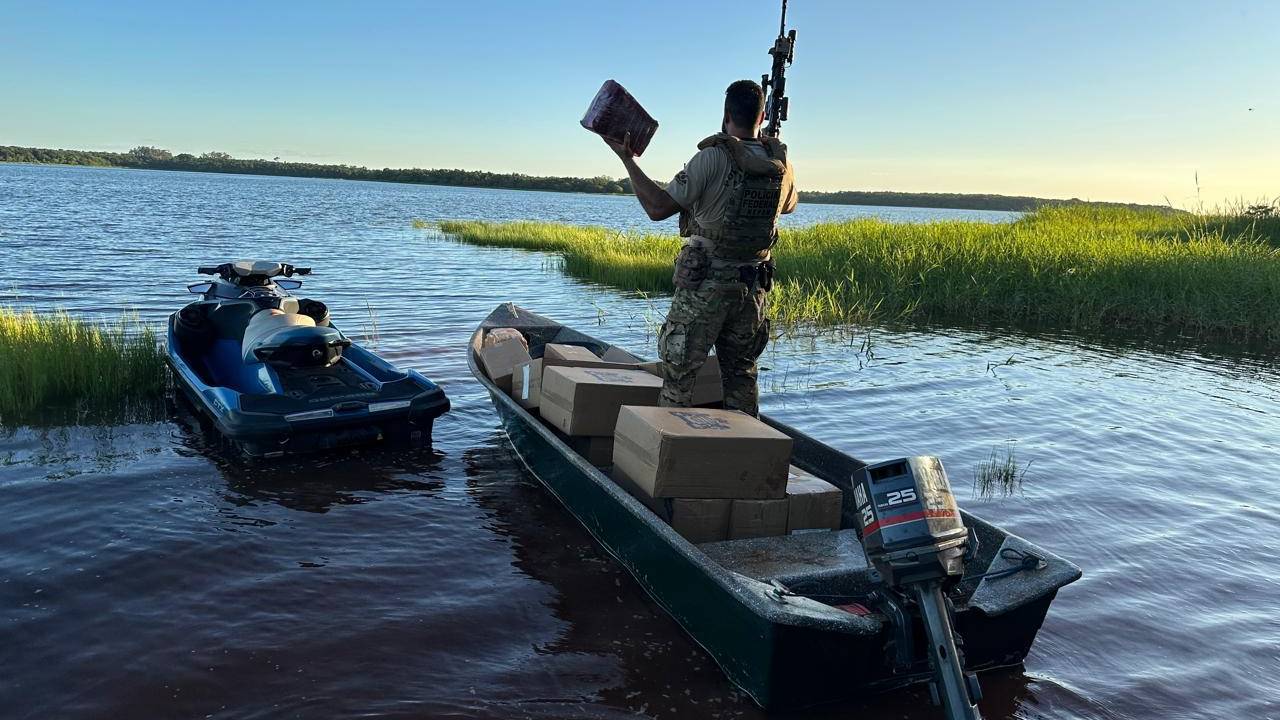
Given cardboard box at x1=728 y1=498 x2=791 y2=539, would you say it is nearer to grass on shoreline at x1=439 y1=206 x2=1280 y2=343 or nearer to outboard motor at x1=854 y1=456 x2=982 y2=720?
outboard motor at x1=854 y1=456 x2=982 y2=720

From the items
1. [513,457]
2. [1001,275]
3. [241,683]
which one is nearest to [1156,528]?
[513,457]

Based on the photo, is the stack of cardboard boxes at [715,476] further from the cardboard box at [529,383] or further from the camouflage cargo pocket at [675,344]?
the cardboard box at [529,383]

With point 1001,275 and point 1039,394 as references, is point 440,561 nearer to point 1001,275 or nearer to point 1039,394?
point 1039,394

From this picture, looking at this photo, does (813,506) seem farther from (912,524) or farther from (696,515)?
(912,524)

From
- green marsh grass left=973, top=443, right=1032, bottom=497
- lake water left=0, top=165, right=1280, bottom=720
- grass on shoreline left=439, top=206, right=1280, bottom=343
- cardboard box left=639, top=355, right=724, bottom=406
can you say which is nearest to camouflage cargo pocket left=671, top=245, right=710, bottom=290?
cardboard box left=639, top=355, right=724, bottom=406

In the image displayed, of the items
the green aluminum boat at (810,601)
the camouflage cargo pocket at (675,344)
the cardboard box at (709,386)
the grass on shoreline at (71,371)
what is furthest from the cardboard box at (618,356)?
the grass on shoreline at (71,371)

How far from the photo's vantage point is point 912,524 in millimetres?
3160

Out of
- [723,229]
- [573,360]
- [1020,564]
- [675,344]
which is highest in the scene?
[723,229]

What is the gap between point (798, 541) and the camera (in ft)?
15.0

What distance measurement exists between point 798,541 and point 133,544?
390 centimetres

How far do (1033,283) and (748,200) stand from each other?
40.6 feet

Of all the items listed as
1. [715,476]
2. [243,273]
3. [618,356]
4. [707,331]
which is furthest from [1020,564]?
[243,273]

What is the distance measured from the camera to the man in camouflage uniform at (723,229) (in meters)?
4.84

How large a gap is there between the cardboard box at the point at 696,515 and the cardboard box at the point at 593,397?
3.74ft
